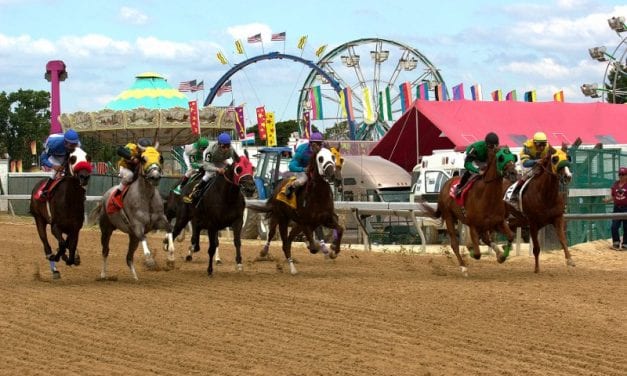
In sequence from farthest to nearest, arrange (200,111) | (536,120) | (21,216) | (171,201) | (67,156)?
(200,111) < (21,216) < (536,120) < (171,201) < (67,156)

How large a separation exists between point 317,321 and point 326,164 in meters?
4.93

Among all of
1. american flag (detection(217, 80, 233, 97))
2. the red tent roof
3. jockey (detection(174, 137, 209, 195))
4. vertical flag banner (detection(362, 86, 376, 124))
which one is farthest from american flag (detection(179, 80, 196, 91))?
jockey (detection(174, 137, 209, 195))

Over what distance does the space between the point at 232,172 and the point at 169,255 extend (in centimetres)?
182

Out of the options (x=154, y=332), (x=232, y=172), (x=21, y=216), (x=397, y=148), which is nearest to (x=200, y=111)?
(x=21, y=216)

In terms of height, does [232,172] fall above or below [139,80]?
below

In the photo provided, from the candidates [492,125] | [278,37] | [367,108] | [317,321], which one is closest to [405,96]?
[367,108]

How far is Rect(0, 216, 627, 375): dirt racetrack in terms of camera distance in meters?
8.63

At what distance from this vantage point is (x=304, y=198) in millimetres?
16656

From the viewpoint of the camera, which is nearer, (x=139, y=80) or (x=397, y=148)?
(x=397, y=148)

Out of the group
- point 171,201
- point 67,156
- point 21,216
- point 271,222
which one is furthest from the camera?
point 21,216

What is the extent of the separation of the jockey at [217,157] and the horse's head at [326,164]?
56.9 inches

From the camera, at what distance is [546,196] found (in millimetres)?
16891

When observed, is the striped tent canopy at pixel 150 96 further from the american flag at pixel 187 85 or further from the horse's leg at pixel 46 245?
the horse's leg at pixel 46 245

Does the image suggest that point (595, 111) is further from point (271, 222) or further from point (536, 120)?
point (271, 222)
